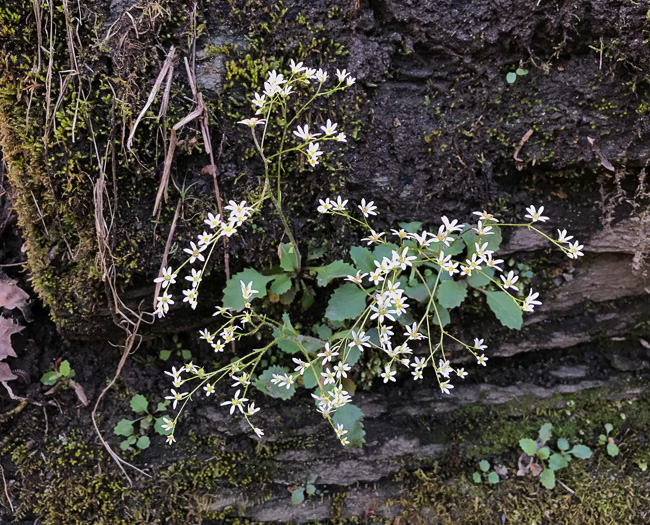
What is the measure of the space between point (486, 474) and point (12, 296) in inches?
119

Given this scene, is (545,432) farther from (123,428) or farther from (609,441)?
(123,428)

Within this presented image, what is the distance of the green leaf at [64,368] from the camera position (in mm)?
2512

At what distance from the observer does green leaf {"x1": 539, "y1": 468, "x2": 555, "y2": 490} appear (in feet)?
8.49

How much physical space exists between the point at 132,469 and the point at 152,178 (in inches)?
64.9

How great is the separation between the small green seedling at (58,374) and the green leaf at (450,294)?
2144 millimetres

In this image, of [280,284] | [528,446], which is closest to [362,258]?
[280,284]

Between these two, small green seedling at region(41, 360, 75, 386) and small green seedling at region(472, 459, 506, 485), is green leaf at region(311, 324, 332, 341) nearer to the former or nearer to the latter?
small green seedling at region(472, 459, 506, 485)

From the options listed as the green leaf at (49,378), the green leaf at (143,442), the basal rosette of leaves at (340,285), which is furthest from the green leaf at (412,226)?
the green leaf at (49,378)

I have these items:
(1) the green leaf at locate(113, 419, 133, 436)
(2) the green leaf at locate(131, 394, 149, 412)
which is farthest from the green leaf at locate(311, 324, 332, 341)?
(1) the green leaf at locate(113, 419, 133, 436)

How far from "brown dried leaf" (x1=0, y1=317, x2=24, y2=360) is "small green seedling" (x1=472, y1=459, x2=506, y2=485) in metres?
2.80

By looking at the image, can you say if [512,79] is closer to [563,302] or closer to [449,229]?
[449,229]

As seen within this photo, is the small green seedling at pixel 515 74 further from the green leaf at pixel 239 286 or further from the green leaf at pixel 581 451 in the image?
the green leaf at pixel 581 451

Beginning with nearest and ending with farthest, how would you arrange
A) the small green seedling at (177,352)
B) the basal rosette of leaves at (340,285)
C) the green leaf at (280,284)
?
1. the basal rosette of leaves at (340,285)
2. the green leaf at (280,284)
3. the small green seedling at (177,352)

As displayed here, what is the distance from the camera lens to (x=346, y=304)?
2.10 metres
